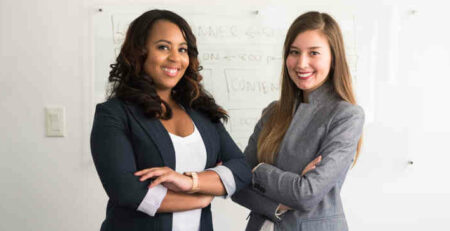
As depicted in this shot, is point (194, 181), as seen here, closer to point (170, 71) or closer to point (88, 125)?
point (170, 71)

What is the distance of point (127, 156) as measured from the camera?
4.17 ft

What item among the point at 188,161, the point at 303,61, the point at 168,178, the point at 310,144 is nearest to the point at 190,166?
the point at 188,161

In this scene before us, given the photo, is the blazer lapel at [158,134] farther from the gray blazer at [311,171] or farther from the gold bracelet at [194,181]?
the gray blazer at [311,171]

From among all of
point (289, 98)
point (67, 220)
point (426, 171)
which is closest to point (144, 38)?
point (289, 98)

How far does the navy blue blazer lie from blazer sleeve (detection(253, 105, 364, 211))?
15 cm

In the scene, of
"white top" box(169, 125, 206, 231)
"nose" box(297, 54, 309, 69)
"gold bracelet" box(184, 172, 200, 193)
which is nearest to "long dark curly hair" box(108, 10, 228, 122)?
"white top" box(169, 125, 206, 231)

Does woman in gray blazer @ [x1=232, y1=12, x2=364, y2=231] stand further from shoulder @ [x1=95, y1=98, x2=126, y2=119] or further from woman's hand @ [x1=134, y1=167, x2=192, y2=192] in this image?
→ shoulder @ [x1=95, y1=98, x2=126, y2=119]

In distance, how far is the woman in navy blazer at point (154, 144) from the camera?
1.25m

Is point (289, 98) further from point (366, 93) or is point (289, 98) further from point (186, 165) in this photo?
point (366, 93)

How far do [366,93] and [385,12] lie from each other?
0.49 meters

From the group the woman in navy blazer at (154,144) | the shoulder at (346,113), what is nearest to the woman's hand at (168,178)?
the woman in navy blazer at (154,144)

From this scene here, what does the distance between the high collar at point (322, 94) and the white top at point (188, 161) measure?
0.47 metres

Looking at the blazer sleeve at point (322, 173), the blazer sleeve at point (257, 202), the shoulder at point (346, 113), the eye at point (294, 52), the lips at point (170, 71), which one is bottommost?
the blazer sleeve at point (257, 202)

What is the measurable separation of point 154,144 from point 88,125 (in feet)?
4.06
